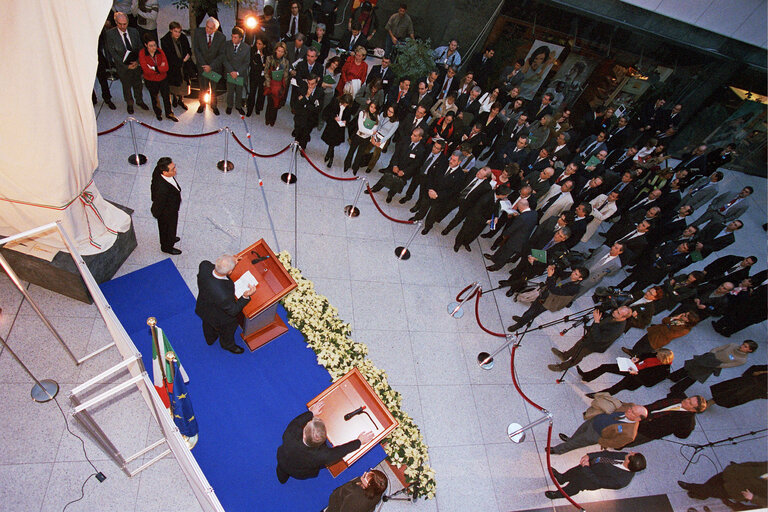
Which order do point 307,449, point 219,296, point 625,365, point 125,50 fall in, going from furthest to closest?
point 125,50
point 625,365
point 219,296
point 307,449

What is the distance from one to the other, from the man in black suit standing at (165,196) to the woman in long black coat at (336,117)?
322 cm

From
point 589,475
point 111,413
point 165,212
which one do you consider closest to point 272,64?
point 165,212

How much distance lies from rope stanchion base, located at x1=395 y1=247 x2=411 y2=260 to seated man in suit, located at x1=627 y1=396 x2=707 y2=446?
4106mm

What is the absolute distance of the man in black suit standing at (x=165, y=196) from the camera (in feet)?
17.2

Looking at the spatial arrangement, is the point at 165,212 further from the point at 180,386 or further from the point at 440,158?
the point at 440,158

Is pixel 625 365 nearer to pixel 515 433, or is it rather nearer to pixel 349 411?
pixel 515 433

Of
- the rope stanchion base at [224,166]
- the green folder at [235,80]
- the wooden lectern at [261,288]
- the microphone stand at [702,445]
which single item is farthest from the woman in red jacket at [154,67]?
the microphone stand at [702,445]

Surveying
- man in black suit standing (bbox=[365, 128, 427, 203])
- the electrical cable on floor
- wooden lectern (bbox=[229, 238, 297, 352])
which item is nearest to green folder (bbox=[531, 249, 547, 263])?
man in black suit standing (bbox=[365, 128, 427, 203])

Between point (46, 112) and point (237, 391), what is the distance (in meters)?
3.33

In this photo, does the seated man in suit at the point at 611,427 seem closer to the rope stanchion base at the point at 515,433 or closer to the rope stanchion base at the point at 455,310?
the rope stanchion base at the point at 515,433

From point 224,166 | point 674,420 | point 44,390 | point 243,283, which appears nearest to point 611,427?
point 674,420

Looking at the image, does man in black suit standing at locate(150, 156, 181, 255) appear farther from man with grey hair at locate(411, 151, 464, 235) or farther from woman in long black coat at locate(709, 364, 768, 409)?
woman in long black coat at locate(709, 364, 768, 409)

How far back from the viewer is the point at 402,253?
7.52 meters

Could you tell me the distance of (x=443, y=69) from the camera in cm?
1046
